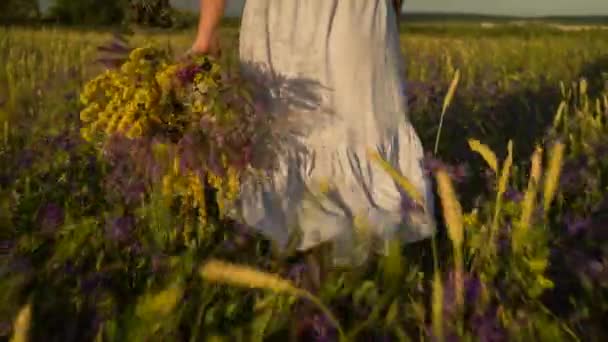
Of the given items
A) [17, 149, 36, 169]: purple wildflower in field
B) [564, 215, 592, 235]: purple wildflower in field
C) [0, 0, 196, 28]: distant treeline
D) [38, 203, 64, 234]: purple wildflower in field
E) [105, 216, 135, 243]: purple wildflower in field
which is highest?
[564, 215, 592, 235]: purple wildflower in field

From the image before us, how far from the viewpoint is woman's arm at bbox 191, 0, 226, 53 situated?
111 inches

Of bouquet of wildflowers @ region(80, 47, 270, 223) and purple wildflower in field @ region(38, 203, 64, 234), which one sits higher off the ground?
bouquet of wildflowers @ region(80, 47, 270, 223)

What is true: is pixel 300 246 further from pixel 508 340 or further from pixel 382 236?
pixel 508 340

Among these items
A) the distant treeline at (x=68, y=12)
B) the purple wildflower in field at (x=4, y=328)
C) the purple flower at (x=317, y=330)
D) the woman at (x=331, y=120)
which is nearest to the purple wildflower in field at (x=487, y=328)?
the purple flower at (x=317, y=330)

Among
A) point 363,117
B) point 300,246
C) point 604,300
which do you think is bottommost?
point 300,246

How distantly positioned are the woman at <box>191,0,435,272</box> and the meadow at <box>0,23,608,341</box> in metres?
A: 0.13

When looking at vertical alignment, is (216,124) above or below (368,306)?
above

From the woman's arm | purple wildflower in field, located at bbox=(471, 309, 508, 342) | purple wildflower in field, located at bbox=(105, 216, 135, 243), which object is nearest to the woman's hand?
the woman's arm

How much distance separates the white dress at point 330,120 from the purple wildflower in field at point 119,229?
0.53 m

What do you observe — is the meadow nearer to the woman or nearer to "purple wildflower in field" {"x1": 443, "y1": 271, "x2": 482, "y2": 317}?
"purple wildflower in field" {"x1": 443, "y1": 271, "x2": 482, "y2": 317}

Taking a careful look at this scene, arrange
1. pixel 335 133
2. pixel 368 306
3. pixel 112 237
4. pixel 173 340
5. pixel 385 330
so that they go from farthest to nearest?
pixel 335 133 → pixel 112 237 → pixel 368 306 → pixel 385 330 → pixel 173 340

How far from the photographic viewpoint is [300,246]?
2.92 meters

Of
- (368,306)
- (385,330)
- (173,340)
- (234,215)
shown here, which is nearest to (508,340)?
(385,330)

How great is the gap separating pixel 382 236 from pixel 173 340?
1.45 meters
